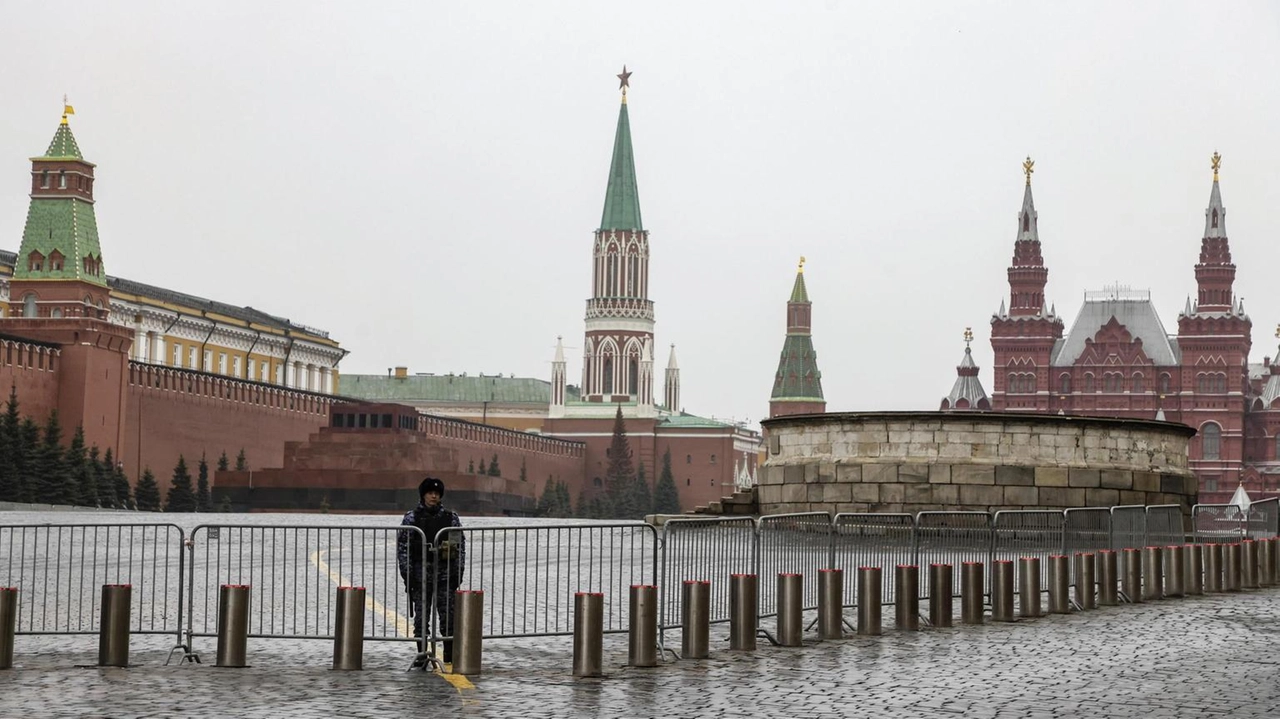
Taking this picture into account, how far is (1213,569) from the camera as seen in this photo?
18844 millimetres

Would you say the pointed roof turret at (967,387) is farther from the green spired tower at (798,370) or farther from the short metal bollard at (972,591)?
the short metal bollard at (972,591)

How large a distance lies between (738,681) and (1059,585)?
17.8 feet

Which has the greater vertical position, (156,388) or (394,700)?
(156,388)

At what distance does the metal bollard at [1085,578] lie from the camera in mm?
15984

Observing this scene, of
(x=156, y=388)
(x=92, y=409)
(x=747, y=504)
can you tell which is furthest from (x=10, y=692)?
(x=156, y=388)

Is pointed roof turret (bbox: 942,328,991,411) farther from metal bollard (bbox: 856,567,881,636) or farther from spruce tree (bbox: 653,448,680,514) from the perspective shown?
metal bollard (bbox: 856,567,881,636)

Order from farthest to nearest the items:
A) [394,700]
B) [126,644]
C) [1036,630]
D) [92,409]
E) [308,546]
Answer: [92,409] → [1036,630] → [308,546] → [126,644] → [394,700]

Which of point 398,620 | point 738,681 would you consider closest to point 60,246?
point 398,620

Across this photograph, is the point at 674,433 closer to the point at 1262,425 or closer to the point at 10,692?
the point at 1262,425

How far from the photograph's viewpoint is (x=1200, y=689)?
10656 mm

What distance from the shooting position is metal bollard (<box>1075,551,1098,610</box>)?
1598 cm

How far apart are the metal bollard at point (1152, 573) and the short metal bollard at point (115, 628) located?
917 centimetres

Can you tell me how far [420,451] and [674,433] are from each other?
5014cm

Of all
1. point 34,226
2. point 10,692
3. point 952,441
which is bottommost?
point 10,692
